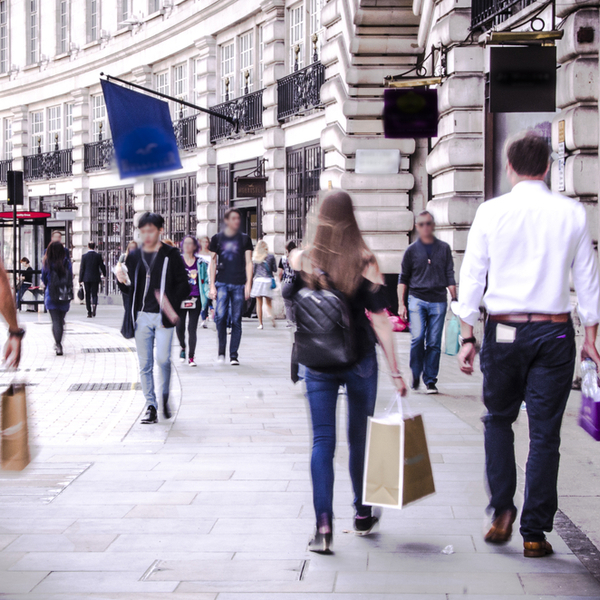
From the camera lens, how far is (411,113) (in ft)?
46.4

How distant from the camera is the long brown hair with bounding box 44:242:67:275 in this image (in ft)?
47.8

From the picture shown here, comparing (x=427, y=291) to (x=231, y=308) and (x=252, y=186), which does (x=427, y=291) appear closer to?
(x=231, y=308)

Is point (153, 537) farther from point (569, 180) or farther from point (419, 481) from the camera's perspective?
point (569, 180)

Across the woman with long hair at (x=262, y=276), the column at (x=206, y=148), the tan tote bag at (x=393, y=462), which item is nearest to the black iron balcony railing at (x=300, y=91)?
the woman with long hair at (x=262, y=276)

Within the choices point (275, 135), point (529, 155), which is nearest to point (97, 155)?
point (275, 135)

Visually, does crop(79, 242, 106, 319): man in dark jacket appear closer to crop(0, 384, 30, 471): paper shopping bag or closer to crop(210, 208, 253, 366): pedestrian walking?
crop(210, 208, 253, 366): pedestrian walking

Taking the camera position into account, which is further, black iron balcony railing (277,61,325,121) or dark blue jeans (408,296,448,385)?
black iron balcony railing (277,61,325,121)

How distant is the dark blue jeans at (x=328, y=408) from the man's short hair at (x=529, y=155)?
1.09 metres

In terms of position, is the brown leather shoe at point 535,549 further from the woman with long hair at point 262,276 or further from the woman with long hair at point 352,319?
the woman with long hair at point 262,276

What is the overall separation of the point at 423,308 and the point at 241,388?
1960 millimetres

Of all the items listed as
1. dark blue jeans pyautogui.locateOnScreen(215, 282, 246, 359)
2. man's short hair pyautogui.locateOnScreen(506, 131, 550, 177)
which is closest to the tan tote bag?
man's short hair pyautogui.locateOnScreen(506, 131, 550, 177)

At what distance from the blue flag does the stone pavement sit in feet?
12.4

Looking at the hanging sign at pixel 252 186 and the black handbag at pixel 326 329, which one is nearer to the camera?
the black handbag at pixel 326 329

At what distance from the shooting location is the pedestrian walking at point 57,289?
47.2 feet
